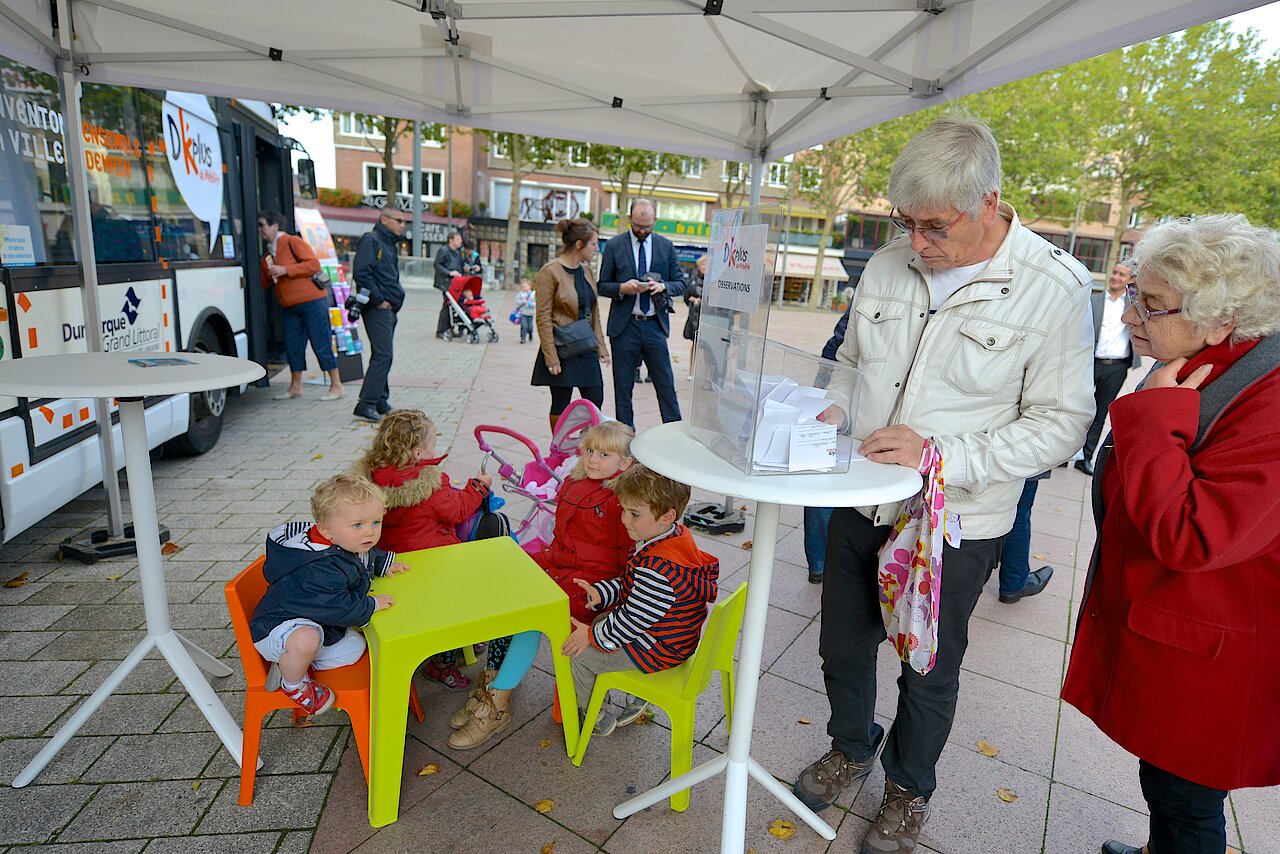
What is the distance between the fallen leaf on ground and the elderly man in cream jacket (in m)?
0.22

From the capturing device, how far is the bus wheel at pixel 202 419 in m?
5.53

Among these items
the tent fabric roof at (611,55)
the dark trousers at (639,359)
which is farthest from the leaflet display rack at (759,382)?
the dark trousers at (639,359)

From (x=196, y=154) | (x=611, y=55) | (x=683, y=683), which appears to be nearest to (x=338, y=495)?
(x=683, y=683)

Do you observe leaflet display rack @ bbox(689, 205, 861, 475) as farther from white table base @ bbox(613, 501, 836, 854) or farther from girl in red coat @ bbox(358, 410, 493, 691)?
girl in red coat @ bbox(358, 410, 493, 691)

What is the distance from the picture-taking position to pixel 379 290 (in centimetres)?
699

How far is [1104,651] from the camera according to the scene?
5.93ft

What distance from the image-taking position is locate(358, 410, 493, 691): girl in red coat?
2787 millimetres

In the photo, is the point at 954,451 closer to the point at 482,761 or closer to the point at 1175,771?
the point at 1175,771

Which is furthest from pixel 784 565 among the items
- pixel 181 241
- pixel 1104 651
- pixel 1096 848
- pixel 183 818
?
pixel 181 241

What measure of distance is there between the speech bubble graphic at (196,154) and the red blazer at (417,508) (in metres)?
3.79

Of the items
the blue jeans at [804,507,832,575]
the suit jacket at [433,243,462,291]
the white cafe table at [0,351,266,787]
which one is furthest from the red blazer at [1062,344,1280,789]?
the suit jacket at [433,243,462,291]

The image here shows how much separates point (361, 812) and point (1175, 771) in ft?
7.07

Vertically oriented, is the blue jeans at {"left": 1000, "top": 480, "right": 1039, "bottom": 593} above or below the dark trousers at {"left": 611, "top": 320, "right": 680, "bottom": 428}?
below

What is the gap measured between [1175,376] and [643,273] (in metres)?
3.97
